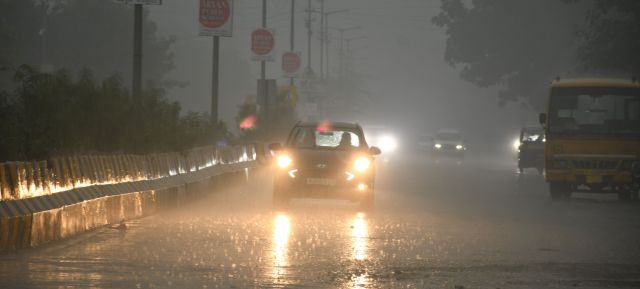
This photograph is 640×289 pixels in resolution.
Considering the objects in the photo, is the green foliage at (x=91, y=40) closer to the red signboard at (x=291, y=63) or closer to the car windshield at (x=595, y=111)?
the red signboard at (x=291, y=63)

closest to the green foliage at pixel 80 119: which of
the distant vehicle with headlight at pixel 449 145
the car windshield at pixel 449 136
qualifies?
the distant vehicle with headlight at pixel 449 145

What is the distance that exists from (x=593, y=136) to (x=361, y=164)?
6883 mm

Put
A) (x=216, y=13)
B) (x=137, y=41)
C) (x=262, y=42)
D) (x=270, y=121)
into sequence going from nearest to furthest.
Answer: (x=137, y=41), (x=216, y=13), (x=262, y=42), (x=270, y=121)

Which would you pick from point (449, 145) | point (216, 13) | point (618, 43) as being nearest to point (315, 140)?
point (216, 13)

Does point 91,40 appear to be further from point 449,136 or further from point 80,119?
point 80,119

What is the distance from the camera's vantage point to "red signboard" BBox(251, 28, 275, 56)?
51.7 metres

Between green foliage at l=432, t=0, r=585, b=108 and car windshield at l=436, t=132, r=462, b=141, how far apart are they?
11650 mm

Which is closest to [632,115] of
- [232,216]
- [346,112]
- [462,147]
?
[232,216]

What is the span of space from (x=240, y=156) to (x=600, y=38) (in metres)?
25.4

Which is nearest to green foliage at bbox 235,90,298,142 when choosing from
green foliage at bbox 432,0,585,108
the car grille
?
green foliage at bbox 432,0,585,108

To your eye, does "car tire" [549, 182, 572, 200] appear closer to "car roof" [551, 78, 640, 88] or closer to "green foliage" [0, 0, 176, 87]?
"car roof" [551, 78, 640, 88]

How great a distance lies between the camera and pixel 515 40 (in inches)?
3435

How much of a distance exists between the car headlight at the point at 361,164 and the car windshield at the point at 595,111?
6.50 metres

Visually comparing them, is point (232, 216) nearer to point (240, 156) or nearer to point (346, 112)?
point (240, 156)
